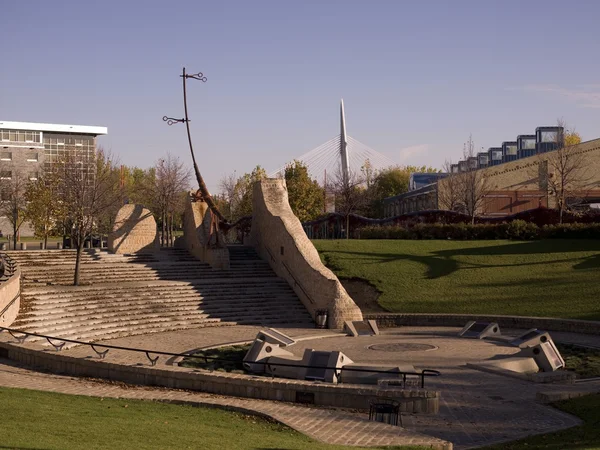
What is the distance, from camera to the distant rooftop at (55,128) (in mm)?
99125

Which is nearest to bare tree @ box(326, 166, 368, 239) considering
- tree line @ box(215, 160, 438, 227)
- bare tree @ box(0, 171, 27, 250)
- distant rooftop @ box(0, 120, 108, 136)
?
tree line @ box(215, 160, 438, 227)

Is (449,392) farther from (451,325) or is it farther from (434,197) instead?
(434,197)

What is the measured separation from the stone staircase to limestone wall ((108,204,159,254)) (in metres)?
0.78

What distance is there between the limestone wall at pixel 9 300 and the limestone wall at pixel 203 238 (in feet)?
35.0

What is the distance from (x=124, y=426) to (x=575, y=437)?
23.9 feet

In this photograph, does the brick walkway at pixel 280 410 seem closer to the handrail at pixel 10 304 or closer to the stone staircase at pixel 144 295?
the handrail at pixel 10 304

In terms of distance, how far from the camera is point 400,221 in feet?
174

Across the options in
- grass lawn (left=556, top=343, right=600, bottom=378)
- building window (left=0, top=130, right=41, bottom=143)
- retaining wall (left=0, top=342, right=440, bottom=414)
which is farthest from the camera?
building window (left=0, top=130, right=41, bottom=143)

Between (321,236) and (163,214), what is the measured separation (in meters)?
14.6

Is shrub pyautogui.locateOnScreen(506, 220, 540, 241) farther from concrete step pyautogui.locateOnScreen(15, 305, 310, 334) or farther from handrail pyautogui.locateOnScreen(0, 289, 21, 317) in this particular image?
handrail pyautogui.locateOnScreen(0, 289, 21, 317)

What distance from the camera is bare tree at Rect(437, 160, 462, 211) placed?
59.9 metres

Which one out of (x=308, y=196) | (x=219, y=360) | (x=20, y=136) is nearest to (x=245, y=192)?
(x=308, y=196)

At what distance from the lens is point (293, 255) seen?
32.2m

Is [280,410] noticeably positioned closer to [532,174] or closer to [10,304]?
[10,304]
